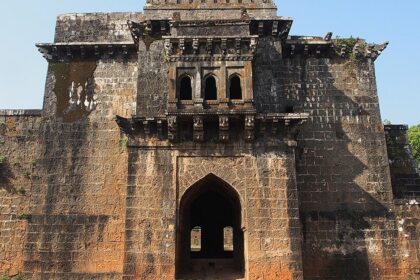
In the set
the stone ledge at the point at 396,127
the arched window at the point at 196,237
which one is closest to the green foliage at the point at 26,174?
the arched window at the point at 196,237

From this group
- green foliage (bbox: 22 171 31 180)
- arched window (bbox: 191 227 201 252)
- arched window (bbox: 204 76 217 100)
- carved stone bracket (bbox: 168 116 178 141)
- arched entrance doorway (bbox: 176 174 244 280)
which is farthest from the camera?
arched window (bbox: 191 227 201 252)

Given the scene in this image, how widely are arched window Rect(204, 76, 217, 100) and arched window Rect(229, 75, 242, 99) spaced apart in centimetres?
64

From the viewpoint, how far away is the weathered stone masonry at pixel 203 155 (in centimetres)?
1530

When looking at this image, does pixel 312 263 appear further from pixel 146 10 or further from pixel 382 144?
pixel 146 10

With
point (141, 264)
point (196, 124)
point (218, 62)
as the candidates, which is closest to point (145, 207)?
point (141, 264)

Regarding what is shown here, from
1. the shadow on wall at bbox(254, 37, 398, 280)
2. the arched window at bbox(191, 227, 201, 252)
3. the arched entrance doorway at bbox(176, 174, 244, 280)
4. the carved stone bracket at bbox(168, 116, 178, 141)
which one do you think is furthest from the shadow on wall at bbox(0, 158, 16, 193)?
the arched window at bbox(191, 227, 201, 252)

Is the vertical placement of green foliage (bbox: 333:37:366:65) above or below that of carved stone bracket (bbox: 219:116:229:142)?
above

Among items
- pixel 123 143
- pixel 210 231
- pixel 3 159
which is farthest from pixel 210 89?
pixel 3 159

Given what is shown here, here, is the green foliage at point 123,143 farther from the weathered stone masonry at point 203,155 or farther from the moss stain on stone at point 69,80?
the moss stain on stone at point 69,80

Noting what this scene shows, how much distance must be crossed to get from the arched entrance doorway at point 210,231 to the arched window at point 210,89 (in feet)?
10.9

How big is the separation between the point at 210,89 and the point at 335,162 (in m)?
5.86

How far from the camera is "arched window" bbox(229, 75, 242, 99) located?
16.3m

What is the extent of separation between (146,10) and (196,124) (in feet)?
19.1

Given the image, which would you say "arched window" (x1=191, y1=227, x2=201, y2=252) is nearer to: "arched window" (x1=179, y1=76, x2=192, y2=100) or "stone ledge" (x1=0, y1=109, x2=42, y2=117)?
"stone ledge" (x1=0, y1=109, x2=42, y2=117)
